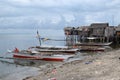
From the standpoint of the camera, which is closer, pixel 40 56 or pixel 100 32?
pixel 40 56

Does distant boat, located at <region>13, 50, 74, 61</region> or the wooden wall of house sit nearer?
distant boat, located at <region>13, 50, 74, 61</region>

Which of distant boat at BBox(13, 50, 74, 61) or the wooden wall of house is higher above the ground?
the wooden wall of house

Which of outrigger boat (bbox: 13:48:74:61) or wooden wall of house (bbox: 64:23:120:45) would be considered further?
wooden wall of house (bbox: 64:23:120:45)

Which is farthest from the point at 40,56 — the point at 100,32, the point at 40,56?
the point at 100,32

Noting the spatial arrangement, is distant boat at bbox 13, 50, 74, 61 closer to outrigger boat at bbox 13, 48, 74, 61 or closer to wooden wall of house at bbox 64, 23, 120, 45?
outrigger boat at bbox 13, 48, 74, 61

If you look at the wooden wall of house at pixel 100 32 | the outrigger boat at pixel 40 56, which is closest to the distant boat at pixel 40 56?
the outrigger boat at pixel 40 56

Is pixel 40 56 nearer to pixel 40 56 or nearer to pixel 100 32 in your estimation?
pixel 40 56

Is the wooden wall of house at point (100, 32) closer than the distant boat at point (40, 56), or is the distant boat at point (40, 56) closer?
the distant boat at point (40, 56)

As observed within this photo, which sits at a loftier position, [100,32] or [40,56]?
[100,32]

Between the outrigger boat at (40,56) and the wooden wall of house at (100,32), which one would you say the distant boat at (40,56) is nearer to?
the outrigger boat at (40,56)

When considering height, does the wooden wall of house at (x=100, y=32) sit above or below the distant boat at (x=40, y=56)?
above

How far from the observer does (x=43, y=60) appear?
3638cm

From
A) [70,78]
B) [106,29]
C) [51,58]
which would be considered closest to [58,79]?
[70,78]

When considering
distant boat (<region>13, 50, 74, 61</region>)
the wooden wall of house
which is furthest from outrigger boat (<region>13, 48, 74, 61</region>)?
the wooden wall of house
